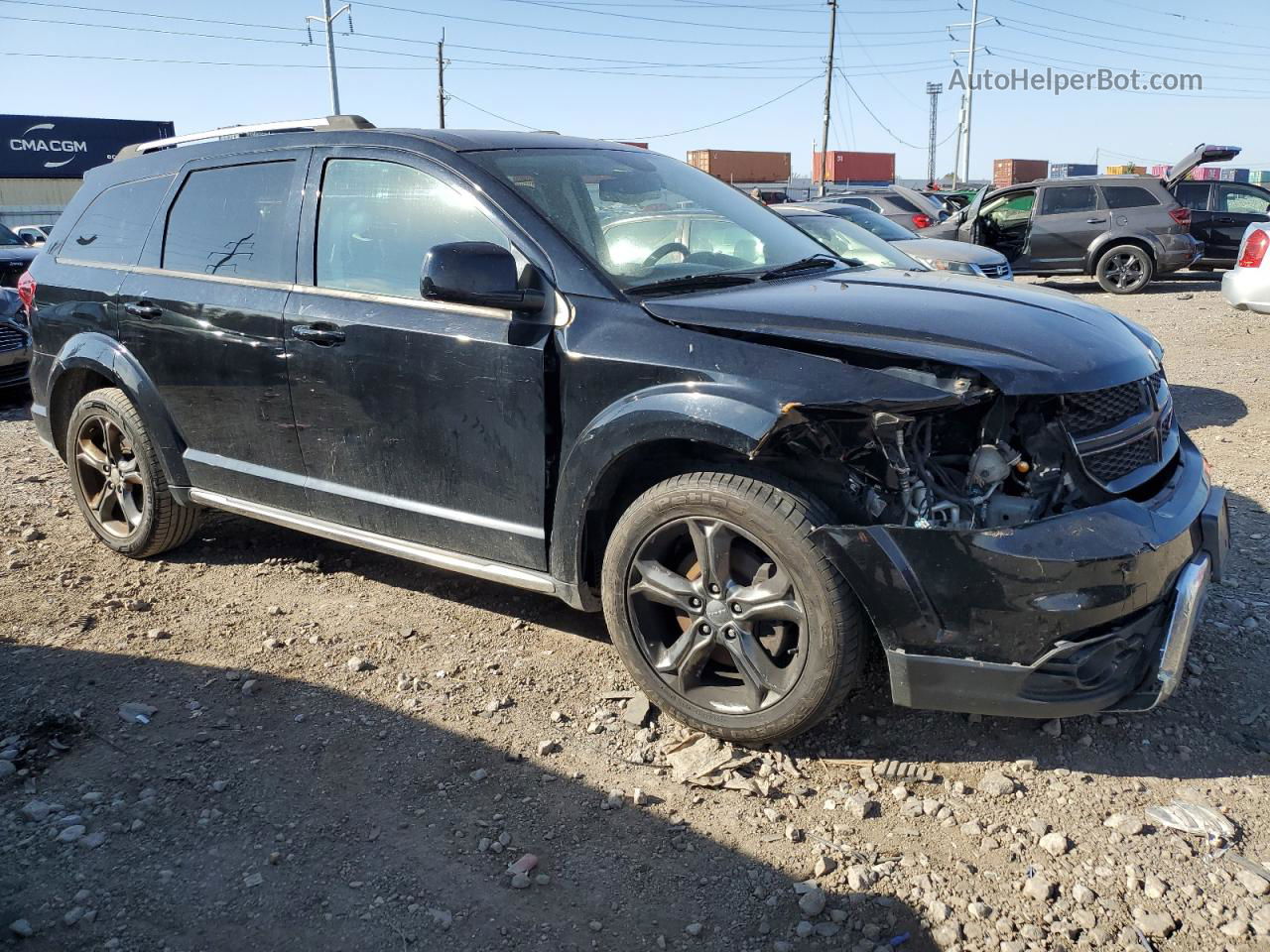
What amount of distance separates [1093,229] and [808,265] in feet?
44.9

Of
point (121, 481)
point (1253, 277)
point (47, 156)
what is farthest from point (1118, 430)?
point (47, 156)

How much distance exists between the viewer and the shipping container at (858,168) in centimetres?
6448

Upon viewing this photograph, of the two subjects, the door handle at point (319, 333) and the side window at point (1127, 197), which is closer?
the door handle at point (319, 333)

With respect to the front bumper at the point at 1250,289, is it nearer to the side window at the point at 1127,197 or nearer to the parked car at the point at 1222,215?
the side window at the point at 1127,197

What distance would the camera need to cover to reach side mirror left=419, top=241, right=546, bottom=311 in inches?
123

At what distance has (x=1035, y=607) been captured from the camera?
260cm

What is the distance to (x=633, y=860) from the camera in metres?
2.63

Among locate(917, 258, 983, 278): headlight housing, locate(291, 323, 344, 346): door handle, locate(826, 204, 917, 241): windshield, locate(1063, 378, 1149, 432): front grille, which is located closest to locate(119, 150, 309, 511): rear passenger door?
locate(291, 323, 344, 346): door handle

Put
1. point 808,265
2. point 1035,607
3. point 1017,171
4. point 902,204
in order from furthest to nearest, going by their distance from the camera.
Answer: point 1017,171, point 902,204, point 808,265, point 1035,607

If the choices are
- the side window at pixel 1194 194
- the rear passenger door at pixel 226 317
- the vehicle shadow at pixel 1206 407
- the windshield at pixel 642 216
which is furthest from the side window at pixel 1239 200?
the rear passenger door at pixel 226 317

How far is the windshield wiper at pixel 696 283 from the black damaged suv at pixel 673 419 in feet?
0.04

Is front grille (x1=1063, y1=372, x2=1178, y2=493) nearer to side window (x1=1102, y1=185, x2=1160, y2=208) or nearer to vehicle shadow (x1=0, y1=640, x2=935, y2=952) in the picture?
vehicle shadow (x1=0, y1=640, x2=935, y2=952)

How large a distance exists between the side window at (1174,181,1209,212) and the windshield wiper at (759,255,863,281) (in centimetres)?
1508

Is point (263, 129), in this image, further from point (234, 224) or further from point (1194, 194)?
point (1194, 194)
